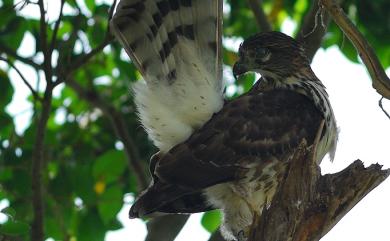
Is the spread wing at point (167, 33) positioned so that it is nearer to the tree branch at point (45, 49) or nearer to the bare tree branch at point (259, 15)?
the tree branch at point (45, 49)

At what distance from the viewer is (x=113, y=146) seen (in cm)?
816

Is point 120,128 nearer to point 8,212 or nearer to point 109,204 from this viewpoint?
point 109,204

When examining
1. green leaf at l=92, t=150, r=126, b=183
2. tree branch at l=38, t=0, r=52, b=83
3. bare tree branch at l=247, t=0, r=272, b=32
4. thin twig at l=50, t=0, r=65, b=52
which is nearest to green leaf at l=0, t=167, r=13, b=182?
green leaf at l=92, t=150, r=126, b=183

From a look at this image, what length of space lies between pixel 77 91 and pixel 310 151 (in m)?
3.31

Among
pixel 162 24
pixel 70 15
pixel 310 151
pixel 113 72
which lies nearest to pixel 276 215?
pixel 310 151

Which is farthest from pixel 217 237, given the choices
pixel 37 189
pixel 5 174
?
pixel 5 174

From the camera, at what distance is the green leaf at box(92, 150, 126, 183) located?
23.0 feet

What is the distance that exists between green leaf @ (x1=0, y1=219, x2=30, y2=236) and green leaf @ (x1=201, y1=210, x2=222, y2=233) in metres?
2.34

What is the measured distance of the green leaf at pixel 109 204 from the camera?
690 centimetres

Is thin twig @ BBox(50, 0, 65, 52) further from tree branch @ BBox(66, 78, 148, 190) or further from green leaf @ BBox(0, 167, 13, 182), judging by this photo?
tree branch @ BBox(66, 78, 148, 190)

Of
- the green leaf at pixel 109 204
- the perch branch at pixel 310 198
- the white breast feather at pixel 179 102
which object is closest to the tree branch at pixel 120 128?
the green leaf at pixel 109 204

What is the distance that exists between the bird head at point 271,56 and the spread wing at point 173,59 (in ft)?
0.72

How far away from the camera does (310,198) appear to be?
5.00 meters

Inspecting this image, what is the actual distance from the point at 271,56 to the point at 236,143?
2.92 ft
